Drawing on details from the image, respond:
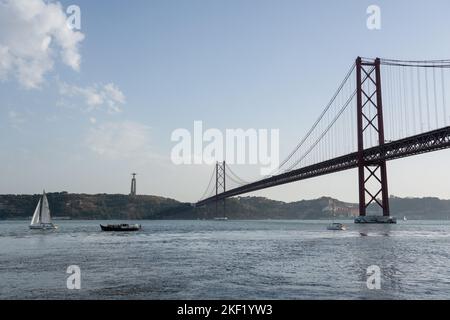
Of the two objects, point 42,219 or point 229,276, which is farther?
point 42,219

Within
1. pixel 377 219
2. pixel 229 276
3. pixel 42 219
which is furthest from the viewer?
pixel 377 219

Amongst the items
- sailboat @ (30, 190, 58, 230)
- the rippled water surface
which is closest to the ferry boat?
sailboat @ (30, 190, 58, 230)

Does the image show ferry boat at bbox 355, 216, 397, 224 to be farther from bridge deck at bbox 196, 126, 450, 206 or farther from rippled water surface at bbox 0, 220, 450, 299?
rippled water surface at bbox 0, 220, 450, 299

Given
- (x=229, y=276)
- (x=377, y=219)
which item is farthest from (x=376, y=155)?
(x=229, y=276)

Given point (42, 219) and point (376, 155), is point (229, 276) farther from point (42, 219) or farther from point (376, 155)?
point (42, 219)

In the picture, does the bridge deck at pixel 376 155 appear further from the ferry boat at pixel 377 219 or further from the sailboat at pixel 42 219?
the sailboat at pixel 42 219

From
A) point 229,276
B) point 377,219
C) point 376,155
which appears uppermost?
point 376,155

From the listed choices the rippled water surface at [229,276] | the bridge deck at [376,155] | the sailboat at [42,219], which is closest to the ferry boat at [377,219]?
the bridge deck at [376,155]
